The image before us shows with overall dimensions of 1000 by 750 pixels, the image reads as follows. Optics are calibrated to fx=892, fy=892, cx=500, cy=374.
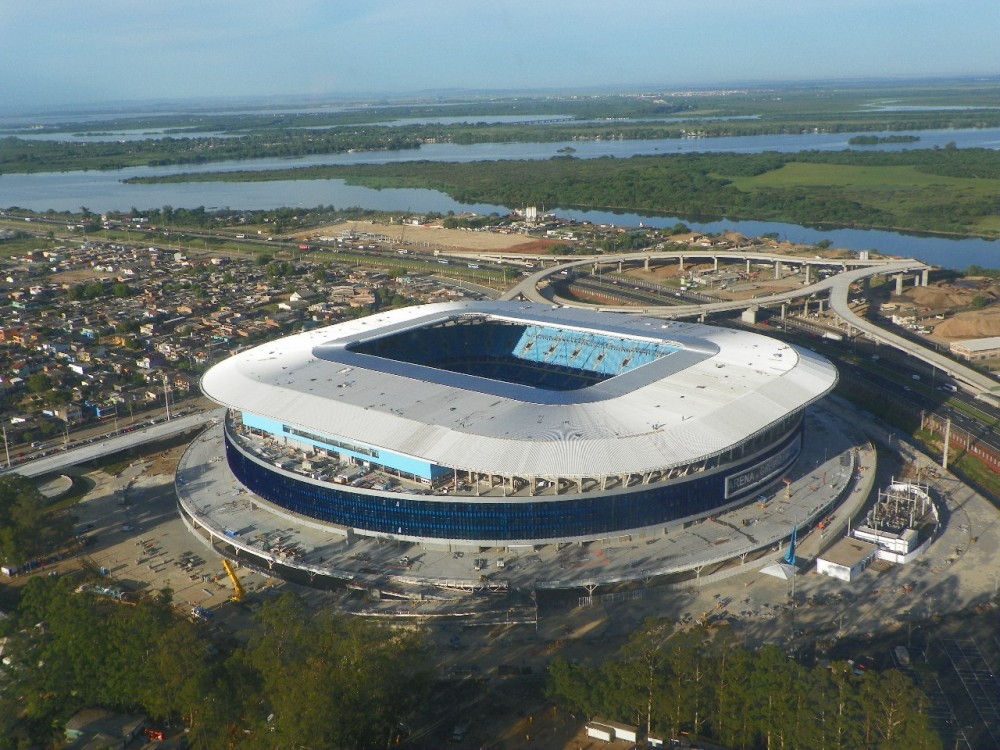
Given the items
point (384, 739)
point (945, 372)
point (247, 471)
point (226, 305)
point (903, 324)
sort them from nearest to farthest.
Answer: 1. point (384, 739)
2. point (247, 471)
3. point (945, 372)
4. point (903, 324)
5. point (226, 305)

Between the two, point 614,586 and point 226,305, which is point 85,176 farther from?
point 614,586

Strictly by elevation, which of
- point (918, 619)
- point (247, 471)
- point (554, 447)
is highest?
point (554, 447)

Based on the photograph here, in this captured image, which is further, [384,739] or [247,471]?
[247,471]

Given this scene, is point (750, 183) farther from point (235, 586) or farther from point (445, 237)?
point (235, 586)

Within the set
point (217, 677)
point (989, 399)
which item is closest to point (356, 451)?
point (217, 677)

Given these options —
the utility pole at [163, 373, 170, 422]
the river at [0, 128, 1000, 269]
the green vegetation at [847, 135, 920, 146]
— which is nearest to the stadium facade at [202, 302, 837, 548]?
the utility pole at [163, 373, 170, 422]

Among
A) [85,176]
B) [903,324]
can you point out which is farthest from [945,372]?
[85,176]
